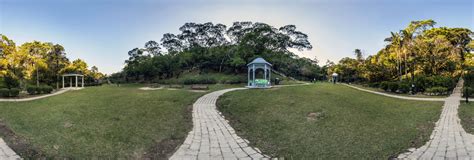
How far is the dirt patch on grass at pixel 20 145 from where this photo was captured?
13.7 feet

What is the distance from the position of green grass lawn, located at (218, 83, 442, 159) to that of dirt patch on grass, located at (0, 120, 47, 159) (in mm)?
4084

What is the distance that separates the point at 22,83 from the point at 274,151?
23946 millimetres

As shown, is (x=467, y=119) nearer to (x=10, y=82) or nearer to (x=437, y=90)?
(x=437, y=90)

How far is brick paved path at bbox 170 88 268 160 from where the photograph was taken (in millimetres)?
4492

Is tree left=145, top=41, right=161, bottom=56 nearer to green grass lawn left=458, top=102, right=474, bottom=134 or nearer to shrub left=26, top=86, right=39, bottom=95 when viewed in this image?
shrub left=26, top=86, right=39, bottom=95

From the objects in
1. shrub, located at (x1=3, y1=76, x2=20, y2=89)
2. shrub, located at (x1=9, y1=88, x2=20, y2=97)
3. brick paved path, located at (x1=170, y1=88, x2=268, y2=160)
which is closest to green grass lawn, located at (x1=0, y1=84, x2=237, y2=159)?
brick paved path, located at (x1=170, y1=88, x2=268, y2=160)

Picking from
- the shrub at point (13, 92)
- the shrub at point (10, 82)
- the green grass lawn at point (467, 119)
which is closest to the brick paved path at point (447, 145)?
the green grass lawn at point (467, 119)

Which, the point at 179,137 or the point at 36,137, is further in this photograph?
the point at 179,137

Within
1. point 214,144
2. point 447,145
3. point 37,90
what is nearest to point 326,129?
point 447,145

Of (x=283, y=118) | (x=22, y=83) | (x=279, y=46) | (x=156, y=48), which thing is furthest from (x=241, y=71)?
(x=283, y=118)

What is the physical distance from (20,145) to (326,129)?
22.3ft

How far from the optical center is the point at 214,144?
514 cm

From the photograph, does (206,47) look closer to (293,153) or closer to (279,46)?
(279,46)

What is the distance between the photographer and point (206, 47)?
129 ft
